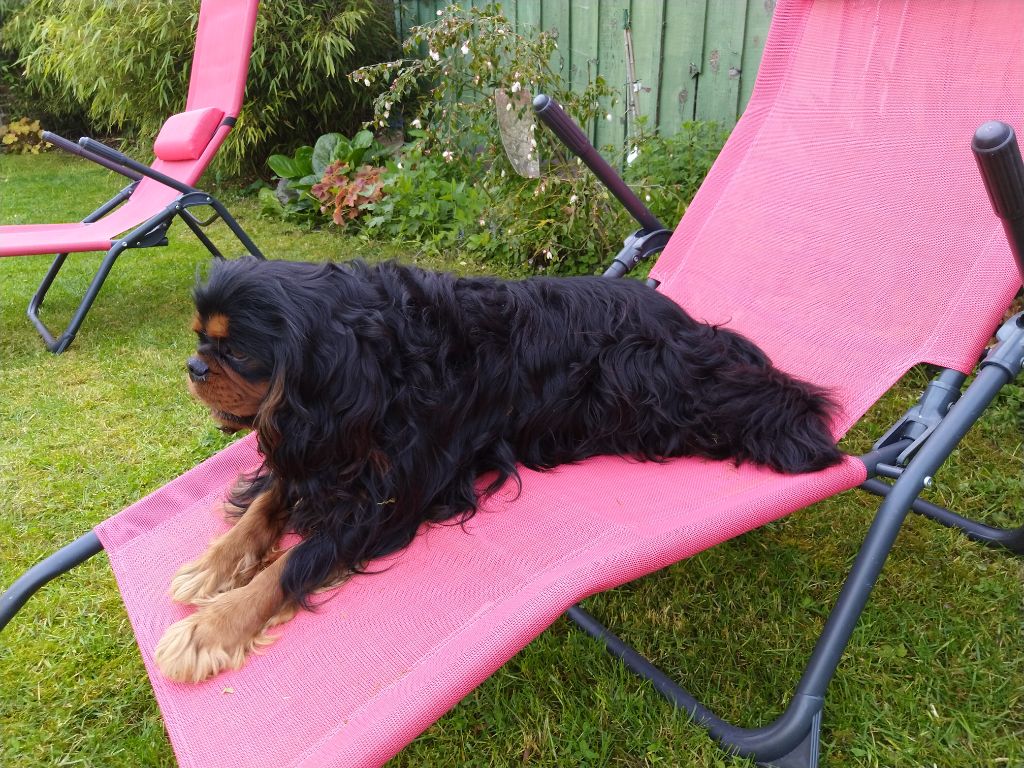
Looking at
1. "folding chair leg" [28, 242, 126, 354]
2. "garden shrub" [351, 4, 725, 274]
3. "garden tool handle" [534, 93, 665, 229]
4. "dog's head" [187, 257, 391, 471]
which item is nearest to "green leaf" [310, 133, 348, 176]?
"garden shrub" [351, 4, 725, 274]

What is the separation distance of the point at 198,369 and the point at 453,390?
22.5 inches

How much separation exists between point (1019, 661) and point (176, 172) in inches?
187

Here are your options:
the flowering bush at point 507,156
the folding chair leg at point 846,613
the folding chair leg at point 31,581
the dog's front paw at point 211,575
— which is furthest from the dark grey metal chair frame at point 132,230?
the folding chair leg at point 846,613

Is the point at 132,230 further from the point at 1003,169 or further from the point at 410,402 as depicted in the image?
the point at 1003,169

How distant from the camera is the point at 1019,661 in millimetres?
2086

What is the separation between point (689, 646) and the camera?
222cm

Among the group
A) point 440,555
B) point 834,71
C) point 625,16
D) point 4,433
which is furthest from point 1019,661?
point 625,16

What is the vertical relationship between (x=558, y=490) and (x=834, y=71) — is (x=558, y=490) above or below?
below

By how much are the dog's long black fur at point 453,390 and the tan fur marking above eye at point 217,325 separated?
15 millimetres

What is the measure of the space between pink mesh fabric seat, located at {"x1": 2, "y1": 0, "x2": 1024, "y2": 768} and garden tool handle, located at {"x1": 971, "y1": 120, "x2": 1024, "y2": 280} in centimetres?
44

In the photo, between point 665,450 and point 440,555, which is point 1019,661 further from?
point 440,555

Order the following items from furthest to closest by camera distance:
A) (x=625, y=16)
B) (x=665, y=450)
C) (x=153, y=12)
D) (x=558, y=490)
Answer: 1. (x=153, y=12)
2. (x=625, y=16)
3. (x=665, y=450)
4. (x=558, y=490)

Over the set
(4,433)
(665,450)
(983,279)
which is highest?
(983,279)

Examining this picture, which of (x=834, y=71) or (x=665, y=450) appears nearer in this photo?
(x=665, y=450)
